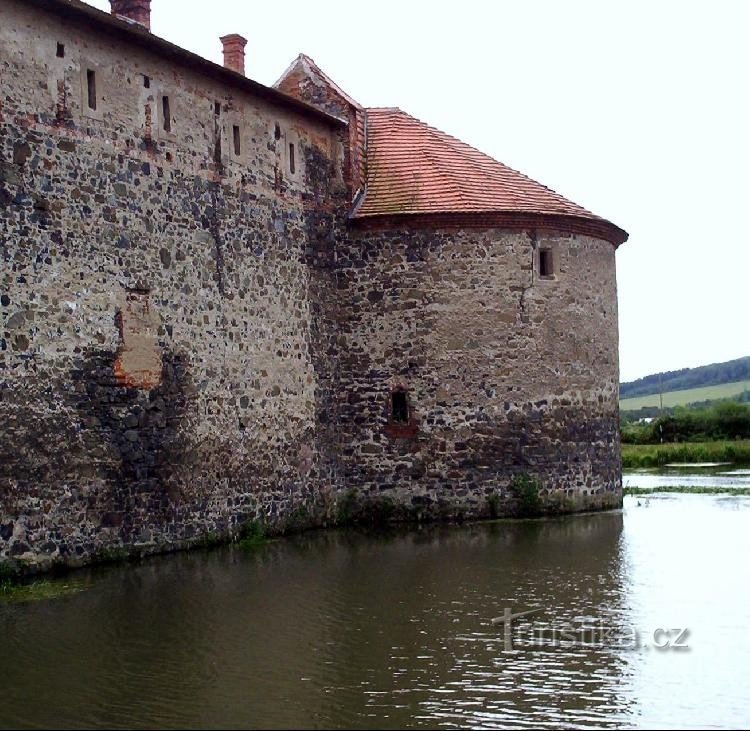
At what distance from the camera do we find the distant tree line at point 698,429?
44688mm

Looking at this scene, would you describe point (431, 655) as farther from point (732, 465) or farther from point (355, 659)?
point (732, 465)

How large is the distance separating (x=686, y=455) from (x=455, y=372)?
2046 cm

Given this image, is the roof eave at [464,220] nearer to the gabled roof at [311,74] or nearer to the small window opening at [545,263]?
the small window opening at [545,263]

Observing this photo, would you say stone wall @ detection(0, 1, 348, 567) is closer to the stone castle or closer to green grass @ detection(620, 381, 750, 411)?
the stone castle

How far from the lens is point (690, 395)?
4008 inches

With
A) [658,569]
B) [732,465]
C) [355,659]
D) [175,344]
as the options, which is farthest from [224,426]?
[732,465]

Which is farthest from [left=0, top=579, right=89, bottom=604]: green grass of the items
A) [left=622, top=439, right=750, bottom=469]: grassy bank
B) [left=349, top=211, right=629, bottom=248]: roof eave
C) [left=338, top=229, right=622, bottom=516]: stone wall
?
[left=622, top=439, right=750, bottom=469]: grassy bank

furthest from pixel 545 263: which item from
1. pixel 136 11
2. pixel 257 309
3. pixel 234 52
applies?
pixel 136 11

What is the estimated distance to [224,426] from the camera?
53.2ft

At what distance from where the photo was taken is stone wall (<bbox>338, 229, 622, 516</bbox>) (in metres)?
18.7

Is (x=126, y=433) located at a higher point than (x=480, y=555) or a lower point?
higher

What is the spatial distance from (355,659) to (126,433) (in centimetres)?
618

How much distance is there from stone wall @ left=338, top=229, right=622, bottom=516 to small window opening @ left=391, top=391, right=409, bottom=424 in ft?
0.29

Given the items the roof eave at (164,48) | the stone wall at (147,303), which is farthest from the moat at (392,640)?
the roof eave at (164,48)
